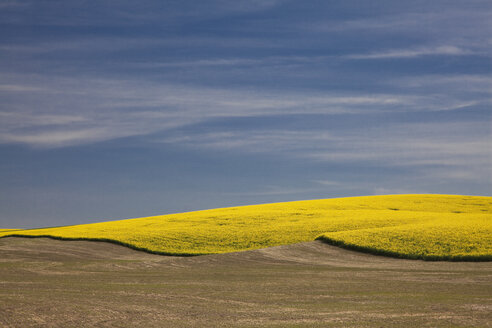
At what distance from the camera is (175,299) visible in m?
12.9

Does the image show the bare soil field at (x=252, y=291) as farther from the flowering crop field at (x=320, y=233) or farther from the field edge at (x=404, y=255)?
the flowering crop field at (x=320, y=233)

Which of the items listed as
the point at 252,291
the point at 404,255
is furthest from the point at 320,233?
the point at 252,291

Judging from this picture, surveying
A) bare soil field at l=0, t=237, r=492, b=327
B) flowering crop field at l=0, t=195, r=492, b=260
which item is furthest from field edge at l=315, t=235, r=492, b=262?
bare soil field at l=0, t=237, r=492, b=327

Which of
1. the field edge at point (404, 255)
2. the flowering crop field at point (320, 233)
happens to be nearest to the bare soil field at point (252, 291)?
the field edge at point (404, 255)

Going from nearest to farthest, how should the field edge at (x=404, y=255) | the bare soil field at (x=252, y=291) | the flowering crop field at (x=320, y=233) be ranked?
the bare soil field at (x=252, y=291), the field edge at (x=404, y=255), the flowering crop field at (x=320, y=233)

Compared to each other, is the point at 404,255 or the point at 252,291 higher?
the point at 404,255

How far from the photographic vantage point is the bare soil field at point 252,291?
10570mm

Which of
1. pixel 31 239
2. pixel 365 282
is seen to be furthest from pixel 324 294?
pixel 31 239

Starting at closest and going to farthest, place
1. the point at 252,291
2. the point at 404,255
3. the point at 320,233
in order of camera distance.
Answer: the point at 252,291, the point at 404,255, the point at 320,233

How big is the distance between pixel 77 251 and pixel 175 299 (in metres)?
15.6

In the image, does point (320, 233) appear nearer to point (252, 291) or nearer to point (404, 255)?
point (404, 255)

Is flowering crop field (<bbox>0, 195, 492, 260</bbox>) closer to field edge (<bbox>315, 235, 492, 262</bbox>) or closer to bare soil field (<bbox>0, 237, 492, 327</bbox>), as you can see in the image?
field edge (<bbox>315, 235, 492, 262</bbox>)

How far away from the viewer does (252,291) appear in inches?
560

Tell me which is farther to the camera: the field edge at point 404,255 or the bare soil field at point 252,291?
the field edge at point 404,255
